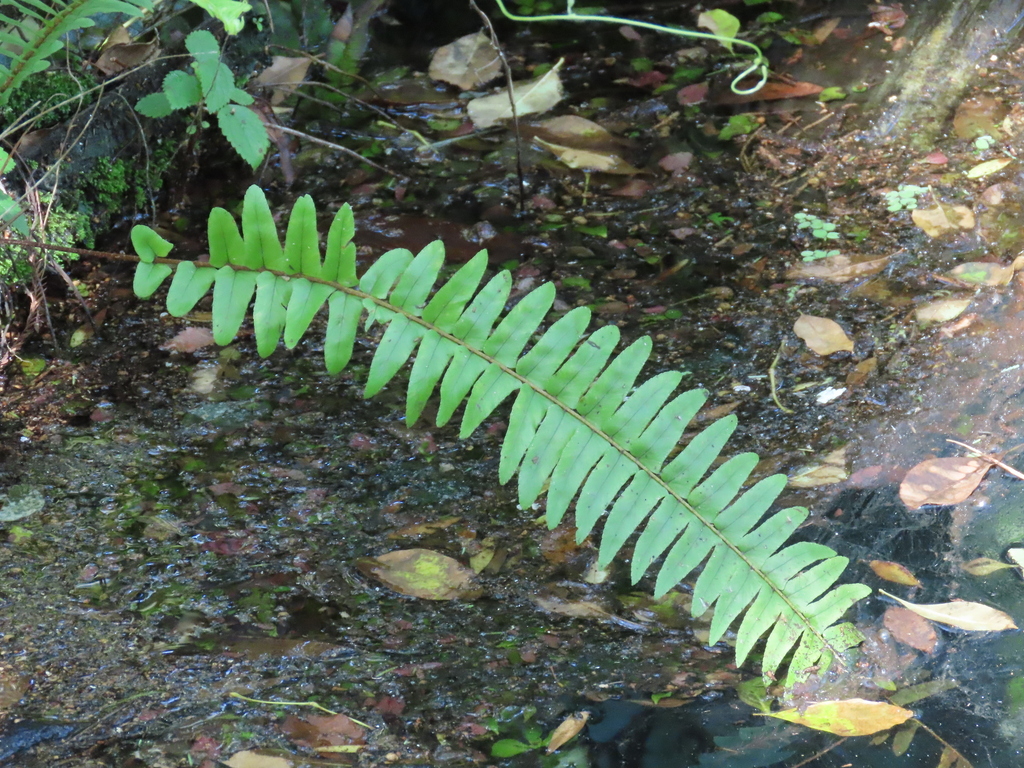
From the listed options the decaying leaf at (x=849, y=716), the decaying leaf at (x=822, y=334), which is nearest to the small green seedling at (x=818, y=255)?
the decaying leaf at (x=822, y=334)

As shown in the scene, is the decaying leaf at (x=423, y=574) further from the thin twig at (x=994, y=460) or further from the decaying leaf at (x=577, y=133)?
the decaying leaf at (x=577, y=133)

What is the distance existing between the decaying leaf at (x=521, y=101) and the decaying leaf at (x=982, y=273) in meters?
1.33

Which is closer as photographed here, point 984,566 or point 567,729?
point 567,729

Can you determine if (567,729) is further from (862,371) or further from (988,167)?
(988,167)

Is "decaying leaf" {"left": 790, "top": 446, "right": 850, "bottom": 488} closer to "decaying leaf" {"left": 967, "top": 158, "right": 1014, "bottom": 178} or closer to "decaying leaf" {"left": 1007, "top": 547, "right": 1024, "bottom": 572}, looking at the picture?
"decaying leaf" {"left": 1007, "top": 547, "right": 1024, "bottom": 572}

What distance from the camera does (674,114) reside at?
266 cm

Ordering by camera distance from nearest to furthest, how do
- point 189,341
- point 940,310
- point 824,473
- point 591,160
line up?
1. point 824,473
2. point 940,310
3. point 189,341
4. point 591,160

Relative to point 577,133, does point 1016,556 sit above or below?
below

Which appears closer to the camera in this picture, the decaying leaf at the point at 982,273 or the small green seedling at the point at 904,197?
the decaying leaf at the point at 982,273

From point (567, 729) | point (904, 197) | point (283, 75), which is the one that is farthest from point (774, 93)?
point (567, 729)

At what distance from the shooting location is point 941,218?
220 cm

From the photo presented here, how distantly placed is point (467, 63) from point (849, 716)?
2352 mm

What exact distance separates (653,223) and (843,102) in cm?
83

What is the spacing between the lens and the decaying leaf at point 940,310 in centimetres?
195
